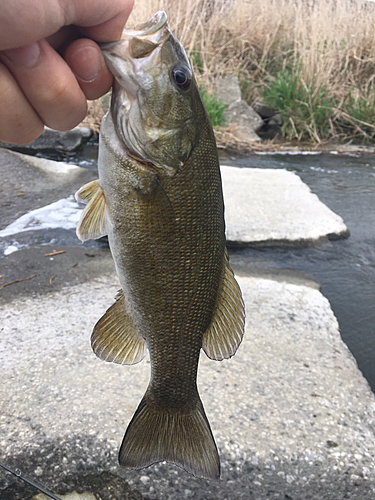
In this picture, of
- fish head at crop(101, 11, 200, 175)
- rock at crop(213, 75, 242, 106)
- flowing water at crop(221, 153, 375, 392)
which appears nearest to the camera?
fish head at crop(101, 11, 200, 175)

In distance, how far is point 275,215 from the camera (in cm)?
437

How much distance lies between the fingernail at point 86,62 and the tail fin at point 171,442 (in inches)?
44.1

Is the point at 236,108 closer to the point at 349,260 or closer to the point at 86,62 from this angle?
the point at 349,260

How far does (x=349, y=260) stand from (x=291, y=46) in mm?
8815

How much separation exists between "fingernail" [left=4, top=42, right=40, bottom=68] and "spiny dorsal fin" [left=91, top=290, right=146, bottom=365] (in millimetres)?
809

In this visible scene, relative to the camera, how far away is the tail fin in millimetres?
1474

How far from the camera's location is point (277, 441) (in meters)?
1.95

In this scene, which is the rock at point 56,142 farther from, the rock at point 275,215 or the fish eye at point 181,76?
the fish eye at point 181,76

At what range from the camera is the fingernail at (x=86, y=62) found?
1354 millimetres

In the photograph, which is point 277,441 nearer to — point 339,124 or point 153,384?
point 153,384

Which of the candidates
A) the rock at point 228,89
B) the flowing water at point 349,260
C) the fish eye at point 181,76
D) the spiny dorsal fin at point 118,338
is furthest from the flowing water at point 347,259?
the rock at point 228,89

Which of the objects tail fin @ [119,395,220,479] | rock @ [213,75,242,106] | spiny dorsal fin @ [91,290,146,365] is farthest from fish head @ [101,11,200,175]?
rock @ [213,75,242,106]

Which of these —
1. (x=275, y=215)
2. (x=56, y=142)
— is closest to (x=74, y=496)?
(x=275, y=215)

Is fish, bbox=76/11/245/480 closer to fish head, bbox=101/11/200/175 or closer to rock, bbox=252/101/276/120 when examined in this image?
fish head, bbox=101/11/200/175
